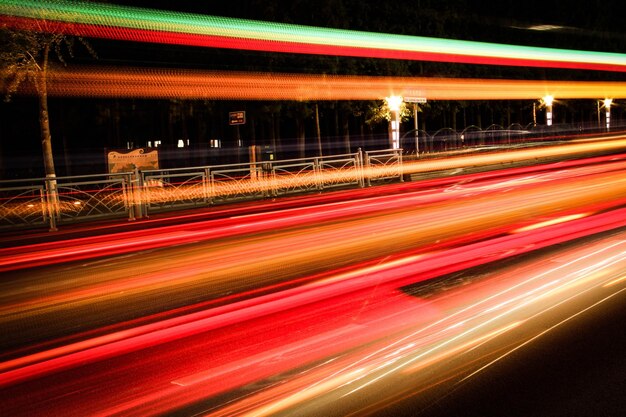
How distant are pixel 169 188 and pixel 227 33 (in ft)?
31.4

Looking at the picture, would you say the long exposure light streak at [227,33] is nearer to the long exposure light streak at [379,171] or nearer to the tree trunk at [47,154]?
the tree trunk at [47,154]

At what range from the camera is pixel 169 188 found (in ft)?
60.3

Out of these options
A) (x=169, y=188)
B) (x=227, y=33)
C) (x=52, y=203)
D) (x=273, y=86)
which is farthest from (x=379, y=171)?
(x=227, y=33)

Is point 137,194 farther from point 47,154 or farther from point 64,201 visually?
point 47,154

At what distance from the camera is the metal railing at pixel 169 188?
1517cm

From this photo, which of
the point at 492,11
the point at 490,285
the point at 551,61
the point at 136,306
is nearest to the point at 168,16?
the point at 136,306

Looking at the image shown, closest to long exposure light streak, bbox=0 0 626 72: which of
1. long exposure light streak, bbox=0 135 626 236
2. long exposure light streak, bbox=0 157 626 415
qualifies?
long exposure light streak, bbox=0 157 626 415

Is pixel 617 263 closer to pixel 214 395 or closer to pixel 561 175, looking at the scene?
pixel 214 395

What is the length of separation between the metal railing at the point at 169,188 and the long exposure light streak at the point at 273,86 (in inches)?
110

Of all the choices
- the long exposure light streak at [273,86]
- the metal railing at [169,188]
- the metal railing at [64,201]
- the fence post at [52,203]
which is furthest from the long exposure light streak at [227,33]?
the metal railing at [169,188]

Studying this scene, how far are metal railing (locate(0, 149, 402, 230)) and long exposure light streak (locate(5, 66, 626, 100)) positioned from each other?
278cm

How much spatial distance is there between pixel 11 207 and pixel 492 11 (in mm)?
26666

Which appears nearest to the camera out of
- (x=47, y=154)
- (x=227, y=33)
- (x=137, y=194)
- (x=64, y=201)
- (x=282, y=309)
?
(x=282, y=309)

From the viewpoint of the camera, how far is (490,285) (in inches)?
244
